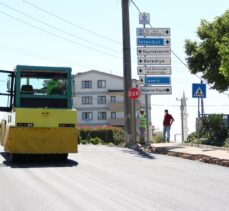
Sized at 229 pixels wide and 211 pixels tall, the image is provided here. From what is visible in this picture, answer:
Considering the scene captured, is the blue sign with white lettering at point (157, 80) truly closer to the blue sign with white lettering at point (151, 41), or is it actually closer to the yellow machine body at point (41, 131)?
the blue sign with white lettering at point (151, 41)

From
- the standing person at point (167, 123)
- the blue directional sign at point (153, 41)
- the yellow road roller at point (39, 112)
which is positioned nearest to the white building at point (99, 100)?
the standing person at point (167, 123)

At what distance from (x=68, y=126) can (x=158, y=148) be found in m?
5.73

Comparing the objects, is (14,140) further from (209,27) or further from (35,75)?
(209,27)

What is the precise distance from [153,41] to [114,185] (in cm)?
1317

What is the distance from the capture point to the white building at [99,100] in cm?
9238

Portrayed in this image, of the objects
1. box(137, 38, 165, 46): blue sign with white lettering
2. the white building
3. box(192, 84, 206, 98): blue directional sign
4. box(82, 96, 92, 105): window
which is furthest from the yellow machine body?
box(82, 96, 92, 105): window

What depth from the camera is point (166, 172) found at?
43.5 ft

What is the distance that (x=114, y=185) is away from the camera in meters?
10.7

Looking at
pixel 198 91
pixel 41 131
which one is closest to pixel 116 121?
pixel 198 91

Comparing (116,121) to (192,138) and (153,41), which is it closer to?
(192,138)

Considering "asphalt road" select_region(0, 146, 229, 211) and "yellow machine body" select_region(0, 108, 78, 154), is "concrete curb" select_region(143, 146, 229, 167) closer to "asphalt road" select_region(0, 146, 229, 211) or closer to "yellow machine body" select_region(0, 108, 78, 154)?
"asphalt road" select_region(0, 146, 229, 211)

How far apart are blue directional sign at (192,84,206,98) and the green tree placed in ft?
16.3

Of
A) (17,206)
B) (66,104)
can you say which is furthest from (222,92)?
(17,206)

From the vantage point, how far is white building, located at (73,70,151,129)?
92.4 m
